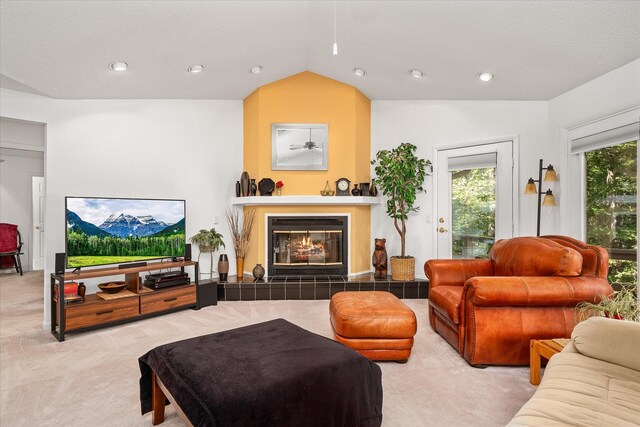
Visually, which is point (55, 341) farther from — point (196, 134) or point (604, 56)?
point (604, 56)

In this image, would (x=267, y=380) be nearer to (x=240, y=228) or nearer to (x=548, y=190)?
(x=240, y=228)

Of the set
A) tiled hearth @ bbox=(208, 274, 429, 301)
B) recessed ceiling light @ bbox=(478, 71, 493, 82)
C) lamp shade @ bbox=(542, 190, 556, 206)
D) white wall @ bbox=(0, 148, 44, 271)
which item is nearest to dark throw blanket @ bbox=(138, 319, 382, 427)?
tiled hearth @ bbox=(208, 274, 429, 301)

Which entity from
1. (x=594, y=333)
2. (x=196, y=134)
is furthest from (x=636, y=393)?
(x=196, y=134)

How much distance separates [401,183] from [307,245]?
1496 millimetres

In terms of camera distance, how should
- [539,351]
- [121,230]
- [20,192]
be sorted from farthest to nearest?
[20,192], [121,230], [539,351]

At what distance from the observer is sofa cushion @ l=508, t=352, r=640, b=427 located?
1148 millimetres

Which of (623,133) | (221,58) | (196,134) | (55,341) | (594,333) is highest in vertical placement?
(221,58)

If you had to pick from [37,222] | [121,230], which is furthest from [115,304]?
[37,222]

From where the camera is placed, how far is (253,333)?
77.0 inches

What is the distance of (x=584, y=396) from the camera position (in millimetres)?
1296

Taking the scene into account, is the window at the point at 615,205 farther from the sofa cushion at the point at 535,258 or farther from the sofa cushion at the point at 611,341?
the sofa cushion at the point at 611,341

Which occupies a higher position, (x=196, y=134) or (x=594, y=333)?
(x=196, y=134)

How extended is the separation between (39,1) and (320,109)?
3019mm

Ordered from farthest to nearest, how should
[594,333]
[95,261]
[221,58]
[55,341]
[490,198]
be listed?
[490,198], [221,58], [95,261], [55,341], [594,333]
